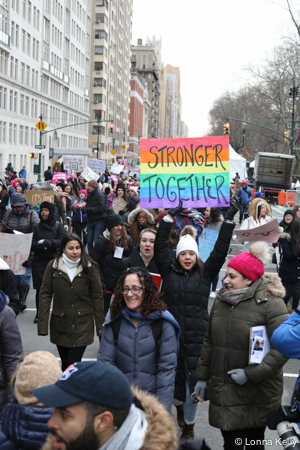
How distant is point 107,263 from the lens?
6.90m

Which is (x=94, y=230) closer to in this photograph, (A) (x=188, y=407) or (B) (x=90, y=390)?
(A) (x=188, y=407)

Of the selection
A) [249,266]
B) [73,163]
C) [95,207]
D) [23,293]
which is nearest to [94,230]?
[95,207]

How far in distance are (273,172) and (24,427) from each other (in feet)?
133

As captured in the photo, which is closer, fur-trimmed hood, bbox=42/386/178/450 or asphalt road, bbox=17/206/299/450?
fur-trimmed hood, bbox=42/386/178/450

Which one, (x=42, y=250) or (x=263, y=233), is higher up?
(x=263, y=233)

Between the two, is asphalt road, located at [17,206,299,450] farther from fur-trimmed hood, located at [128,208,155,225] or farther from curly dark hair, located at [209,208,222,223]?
curly dark hair, located at [209,208,222,223]

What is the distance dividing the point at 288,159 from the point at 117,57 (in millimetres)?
70114

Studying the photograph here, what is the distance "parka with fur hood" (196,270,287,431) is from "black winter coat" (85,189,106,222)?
30.9 ft

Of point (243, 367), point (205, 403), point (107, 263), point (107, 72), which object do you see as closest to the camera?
point (243, 367)

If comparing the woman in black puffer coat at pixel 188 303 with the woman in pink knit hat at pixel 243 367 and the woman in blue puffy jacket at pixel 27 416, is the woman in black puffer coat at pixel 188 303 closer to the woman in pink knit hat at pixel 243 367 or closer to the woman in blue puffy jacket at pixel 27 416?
the woman in pink knit hat at pixel 243 367

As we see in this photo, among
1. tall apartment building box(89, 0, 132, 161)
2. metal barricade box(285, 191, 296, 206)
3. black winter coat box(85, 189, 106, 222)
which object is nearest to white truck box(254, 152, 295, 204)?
metal barricade box(285, 191, 296, 206)

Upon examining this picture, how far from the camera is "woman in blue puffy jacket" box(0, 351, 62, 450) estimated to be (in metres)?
2.52

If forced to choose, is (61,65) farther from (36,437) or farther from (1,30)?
(36,437)

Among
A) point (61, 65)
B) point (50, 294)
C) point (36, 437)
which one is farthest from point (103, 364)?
point (61, 65)
